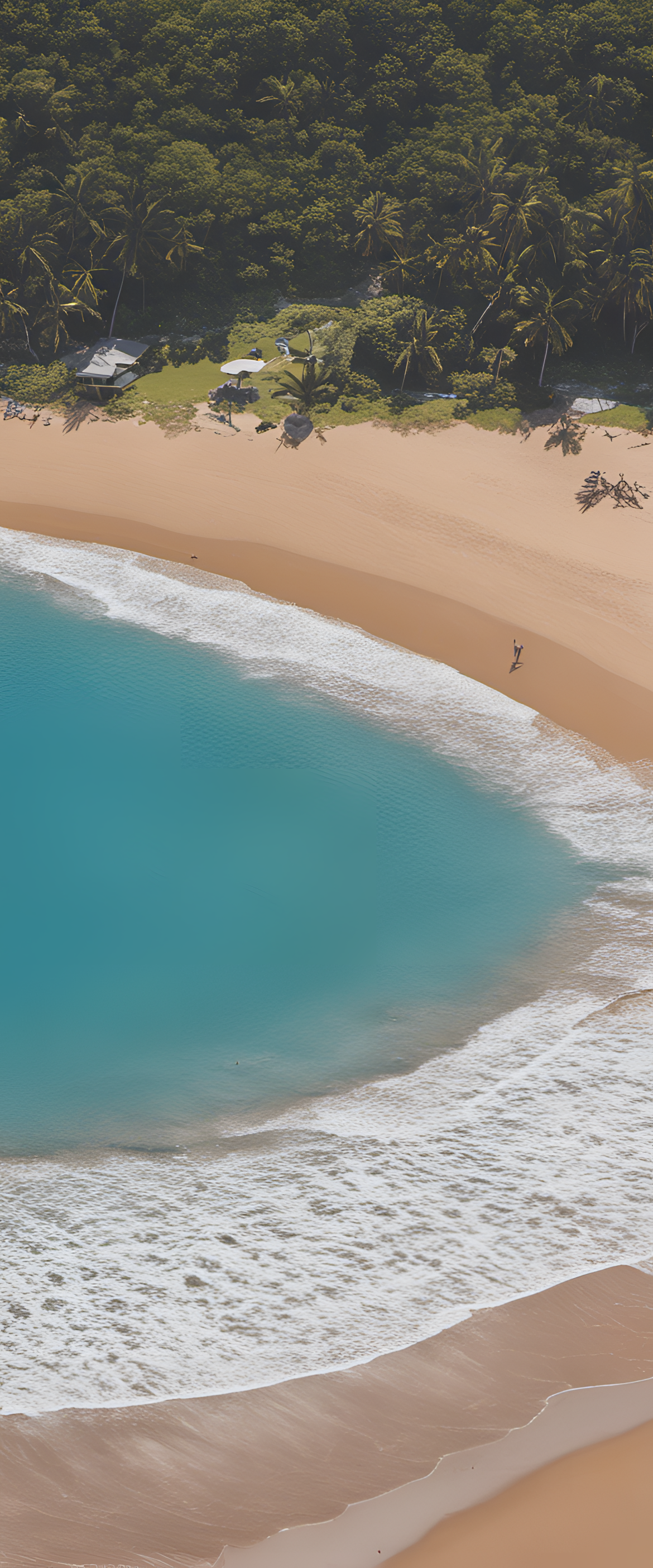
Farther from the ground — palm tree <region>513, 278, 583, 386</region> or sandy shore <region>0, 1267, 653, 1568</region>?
palm tree <region>513, 278, 583, 386</region>

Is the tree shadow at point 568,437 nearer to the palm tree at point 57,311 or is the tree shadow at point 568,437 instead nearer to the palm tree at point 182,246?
the palm tree at point 182,246

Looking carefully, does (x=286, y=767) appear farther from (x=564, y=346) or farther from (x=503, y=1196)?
(x=564, y=346)

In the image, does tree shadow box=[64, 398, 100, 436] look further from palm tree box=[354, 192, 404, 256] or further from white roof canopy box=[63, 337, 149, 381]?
palm tree box=[354, 192, 404, 256]

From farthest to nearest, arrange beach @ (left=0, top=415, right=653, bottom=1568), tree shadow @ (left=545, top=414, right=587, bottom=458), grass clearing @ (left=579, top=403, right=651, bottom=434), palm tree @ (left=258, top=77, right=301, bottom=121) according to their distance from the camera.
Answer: palm tree @ (left=258, top=77, right=301, bottom=121)
grass clearing @ (left=579, top=403, right=651, bottom=434)
tree shadow @ (left=545, top=414, right=587, bottom=458)
beach @ (left=0, top=415, right=653, bottom=1568)

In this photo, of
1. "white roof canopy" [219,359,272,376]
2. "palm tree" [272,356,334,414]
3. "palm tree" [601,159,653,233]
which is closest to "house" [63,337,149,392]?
"white roof canopy" [219,359,272,376]

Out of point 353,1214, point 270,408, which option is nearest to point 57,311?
point 270,408

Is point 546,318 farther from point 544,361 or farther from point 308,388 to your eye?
point 308,388

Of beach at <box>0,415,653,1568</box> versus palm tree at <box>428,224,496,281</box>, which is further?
palm tree at <box>428,224,496,281</box>

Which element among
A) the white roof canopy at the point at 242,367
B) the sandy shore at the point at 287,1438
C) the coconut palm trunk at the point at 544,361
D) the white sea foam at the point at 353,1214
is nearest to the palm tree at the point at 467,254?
the coconut palm trunk at the point at 544,361
